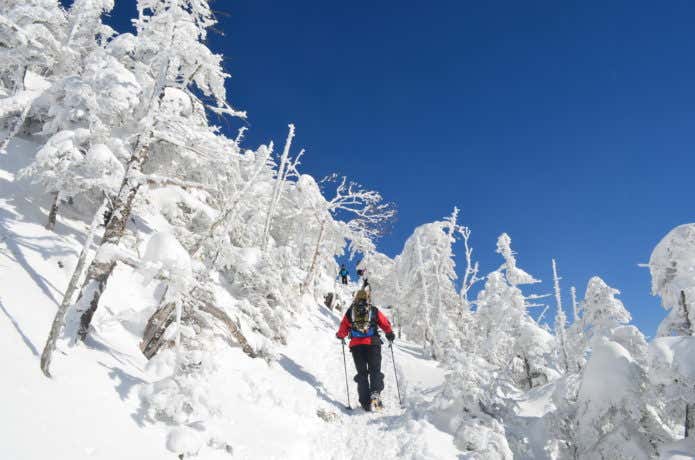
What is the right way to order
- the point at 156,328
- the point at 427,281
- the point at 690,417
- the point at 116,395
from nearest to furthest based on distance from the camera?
the point at 116,395
the point at 690,417
the point at 156,328
the point at 427,281

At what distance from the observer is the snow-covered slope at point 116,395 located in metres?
4.42

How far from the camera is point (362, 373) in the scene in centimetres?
930

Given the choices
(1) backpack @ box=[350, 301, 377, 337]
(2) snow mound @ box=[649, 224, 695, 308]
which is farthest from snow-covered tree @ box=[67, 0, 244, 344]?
(2) snow mound @ box=[649, 224, 695, 308]

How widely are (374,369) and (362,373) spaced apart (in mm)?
308

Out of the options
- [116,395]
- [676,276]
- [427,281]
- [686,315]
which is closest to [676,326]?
[686,315]

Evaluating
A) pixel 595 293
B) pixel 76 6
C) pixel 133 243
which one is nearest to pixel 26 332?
pixel 133 243

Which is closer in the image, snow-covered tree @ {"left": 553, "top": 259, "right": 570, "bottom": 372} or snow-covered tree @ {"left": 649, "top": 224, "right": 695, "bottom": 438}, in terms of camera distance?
snow-covered tree @ {"left": 649, "top": 224, "right": 695, "bottom": 438}

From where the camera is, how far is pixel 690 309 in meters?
8.63

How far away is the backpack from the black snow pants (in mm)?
342

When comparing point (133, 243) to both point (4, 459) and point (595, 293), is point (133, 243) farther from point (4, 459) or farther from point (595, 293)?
point (595, 293)

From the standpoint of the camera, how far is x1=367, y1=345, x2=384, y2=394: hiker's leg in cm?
923

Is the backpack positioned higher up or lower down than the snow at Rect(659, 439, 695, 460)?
higher up

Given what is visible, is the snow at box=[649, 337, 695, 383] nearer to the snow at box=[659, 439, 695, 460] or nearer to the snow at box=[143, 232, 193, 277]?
the snow at box=[659, 439, 695, 460]

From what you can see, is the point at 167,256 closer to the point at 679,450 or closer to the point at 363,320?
the point at 363,320
